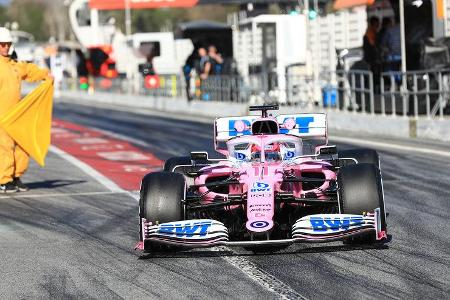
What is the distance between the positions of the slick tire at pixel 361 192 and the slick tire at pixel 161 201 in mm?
1242

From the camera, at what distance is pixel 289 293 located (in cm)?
791

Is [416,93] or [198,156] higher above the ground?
[416,93]

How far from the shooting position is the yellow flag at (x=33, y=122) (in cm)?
1502

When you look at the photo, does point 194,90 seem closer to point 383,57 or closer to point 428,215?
point 383,57

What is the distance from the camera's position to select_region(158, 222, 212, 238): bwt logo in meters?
9.38

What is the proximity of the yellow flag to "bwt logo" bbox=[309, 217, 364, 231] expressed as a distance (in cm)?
651

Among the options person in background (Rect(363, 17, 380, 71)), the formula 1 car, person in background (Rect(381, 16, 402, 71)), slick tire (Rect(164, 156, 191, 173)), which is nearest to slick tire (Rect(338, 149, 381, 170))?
the formula 1 car

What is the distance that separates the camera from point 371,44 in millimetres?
26125

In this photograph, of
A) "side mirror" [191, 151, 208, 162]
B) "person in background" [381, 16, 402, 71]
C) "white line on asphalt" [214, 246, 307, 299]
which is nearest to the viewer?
"white line on asphalt" [214, 246, 307, 299]

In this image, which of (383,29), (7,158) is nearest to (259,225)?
(7,158)

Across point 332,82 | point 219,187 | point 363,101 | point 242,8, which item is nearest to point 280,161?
point 219,187

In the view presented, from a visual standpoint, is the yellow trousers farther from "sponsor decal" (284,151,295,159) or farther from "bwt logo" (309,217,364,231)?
"bwt logo" (309,217,364,231)

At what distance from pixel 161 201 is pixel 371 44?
1696 cm

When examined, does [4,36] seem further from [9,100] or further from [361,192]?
[361,192]
